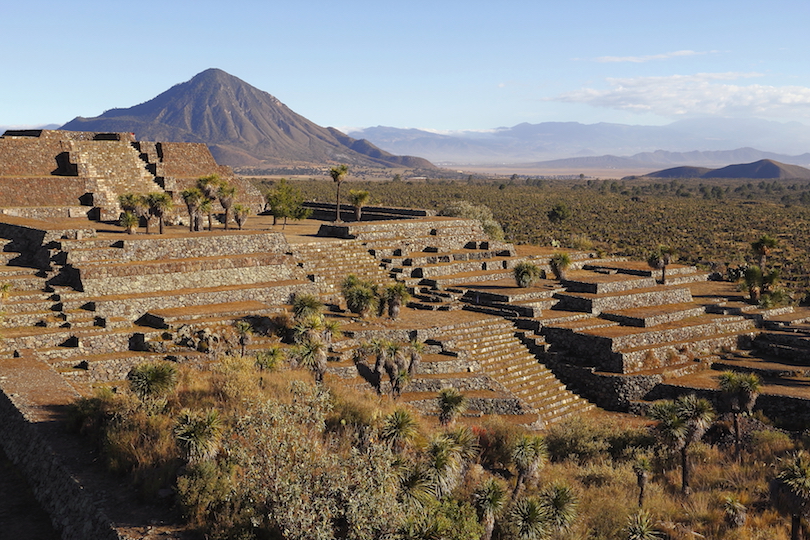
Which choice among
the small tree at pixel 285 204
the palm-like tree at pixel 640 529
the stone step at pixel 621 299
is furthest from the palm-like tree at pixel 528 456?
the small tree at pixel 285 204

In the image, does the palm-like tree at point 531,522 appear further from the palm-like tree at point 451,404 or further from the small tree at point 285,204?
the small tree at point 285,204

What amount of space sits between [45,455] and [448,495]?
31.9ft

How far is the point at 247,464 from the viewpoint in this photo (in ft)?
42.8

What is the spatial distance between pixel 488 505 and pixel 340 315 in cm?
1861

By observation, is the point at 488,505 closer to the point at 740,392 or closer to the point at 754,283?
the point at 740,392

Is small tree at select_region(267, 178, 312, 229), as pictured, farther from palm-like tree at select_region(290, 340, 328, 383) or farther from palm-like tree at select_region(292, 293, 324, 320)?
palm-like tree at select_region(290, 340, 328, 383)

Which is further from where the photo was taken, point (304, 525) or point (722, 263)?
point (722, 263)

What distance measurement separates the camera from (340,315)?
33312mm

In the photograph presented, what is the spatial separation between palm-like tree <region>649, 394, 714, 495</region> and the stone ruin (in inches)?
298

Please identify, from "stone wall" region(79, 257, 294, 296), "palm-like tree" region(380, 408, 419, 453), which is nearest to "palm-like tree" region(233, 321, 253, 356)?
"stone wall" region(79, 257, 294, 296)

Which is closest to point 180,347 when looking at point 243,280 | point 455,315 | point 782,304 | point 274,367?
point 274,367

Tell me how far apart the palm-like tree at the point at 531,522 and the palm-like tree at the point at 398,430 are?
2.87m

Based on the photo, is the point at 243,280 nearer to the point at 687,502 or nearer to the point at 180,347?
the point at 180,347

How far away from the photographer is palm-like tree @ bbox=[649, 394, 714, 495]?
19984 mm
